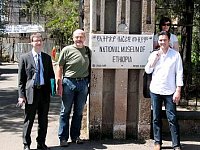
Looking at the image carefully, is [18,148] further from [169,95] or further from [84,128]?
[169,95]

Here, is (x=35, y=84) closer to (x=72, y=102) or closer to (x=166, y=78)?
(x=72, y=102)

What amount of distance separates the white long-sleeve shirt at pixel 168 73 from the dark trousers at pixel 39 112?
5.51 feet

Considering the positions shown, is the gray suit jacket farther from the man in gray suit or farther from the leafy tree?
the leafy tree

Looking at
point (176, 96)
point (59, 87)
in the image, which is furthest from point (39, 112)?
point (176, 96)

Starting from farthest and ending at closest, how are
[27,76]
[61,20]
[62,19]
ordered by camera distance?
[61,20], [62,19], [27,76]

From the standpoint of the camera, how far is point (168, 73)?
5.91 meters

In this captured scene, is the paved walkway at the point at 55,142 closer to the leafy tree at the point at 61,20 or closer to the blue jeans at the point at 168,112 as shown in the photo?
the blue jeans at the point at 168,112

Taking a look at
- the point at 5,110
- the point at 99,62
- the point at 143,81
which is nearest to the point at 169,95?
the point at 143,81

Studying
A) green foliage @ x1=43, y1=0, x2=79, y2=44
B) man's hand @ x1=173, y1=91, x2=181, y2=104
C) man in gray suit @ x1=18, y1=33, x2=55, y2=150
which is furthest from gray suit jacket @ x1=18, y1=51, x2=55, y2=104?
green foliage @ x1=43, y1=0, x2=79, y2=44

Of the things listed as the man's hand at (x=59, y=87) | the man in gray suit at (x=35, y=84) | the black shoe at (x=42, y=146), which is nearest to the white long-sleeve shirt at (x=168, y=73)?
the man's hand at (x=59, y=87)

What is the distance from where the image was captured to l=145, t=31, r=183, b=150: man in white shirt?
591cm

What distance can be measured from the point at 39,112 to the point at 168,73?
2.03 metres

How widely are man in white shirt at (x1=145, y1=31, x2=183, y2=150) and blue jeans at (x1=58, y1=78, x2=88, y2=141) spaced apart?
3.60ft

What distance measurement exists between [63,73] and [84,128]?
61.5 inches
